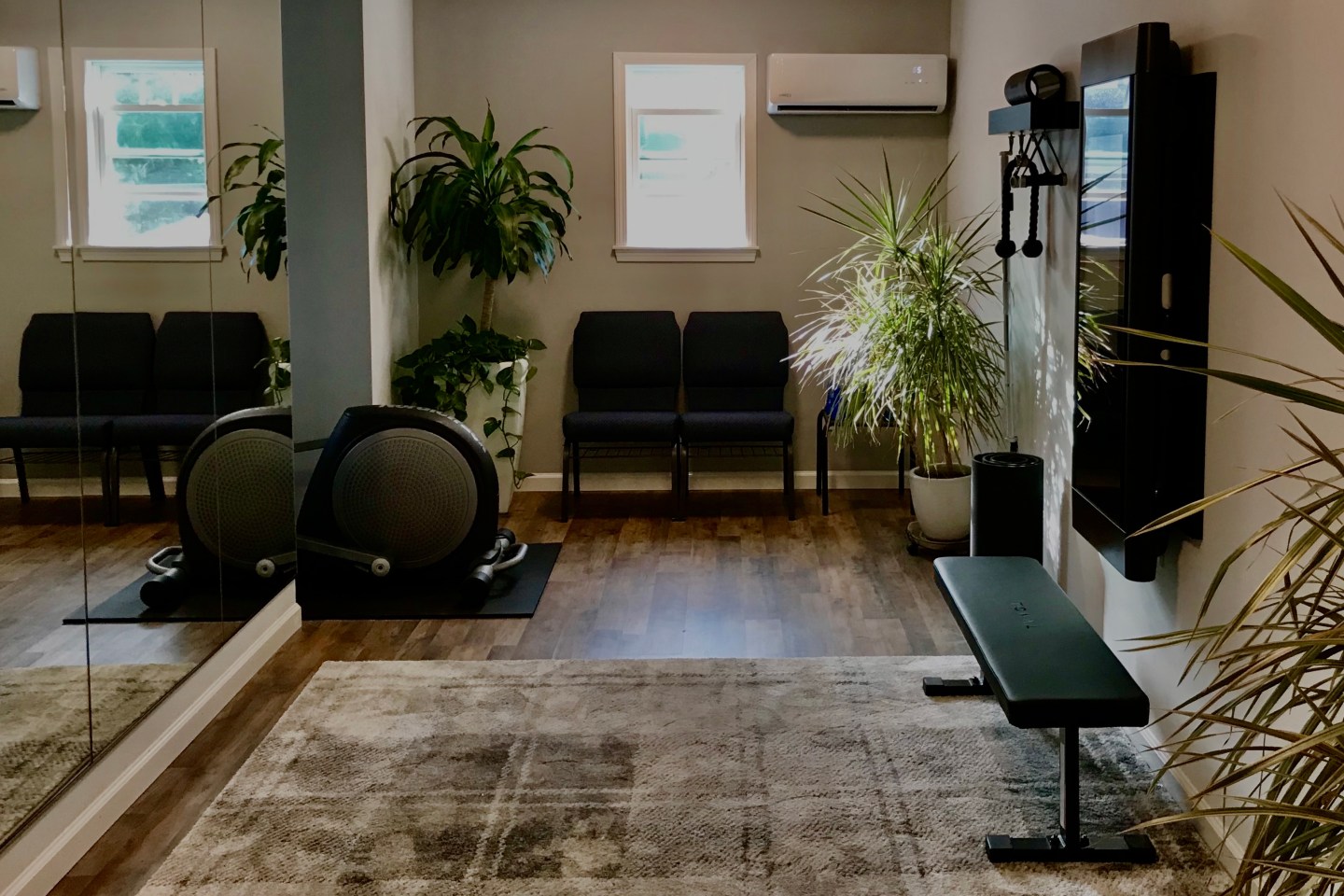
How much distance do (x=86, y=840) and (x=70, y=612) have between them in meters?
0.51

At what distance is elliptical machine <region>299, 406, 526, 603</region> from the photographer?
4.38m

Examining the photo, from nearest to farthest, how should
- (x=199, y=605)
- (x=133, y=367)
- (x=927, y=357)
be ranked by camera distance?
(x=133, y=367), (x=199, y=605), (x=927, y=357)

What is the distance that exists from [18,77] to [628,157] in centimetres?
412

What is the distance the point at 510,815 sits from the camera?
112 inches

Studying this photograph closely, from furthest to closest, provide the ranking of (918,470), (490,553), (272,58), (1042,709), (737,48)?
(737,48), (918,470), (490,553), (272,58), (1042,709)

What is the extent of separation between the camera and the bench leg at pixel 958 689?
11.5 ft

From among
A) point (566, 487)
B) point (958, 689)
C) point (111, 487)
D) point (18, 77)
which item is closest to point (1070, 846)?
point (958, 689)

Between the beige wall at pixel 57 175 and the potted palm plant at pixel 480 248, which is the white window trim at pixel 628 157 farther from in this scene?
the beige wall at pixel 57 175

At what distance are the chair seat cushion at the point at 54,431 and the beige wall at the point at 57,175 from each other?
0.05 metres

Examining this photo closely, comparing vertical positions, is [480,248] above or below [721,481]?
above

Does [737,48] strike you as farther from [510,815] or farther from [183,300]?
[510,815]

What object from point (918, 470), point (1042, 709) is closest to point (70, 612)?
point (1042, 709)

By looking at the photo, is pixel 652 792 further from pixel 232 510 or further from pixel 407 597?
pixel 407 597

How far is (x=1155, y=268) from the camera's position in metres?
2.70
